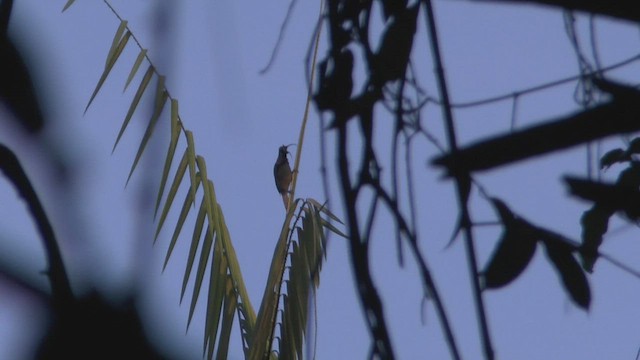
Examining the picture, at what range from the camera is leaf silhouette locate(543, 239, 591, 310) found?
886 millimetres

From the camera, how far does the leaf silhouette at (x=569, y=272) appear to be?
34.9 inches

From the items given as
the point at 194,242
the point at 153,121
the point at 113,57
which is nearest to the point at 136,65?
the point at 113,57

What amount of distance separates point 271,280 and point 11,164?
152 cm

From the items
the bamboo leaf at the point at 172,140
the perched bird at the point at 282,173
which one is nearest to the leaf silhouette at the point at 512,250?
the bamboo leaf at the point at 172,140

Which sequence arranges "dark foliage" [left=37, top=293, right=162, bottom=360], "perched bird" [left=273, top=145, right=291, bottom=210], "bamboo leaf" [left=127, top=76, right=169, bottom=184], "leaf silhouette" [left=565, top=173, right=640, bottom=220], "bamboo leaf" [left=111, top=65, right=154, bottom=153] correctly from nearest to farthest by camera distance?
"dark foliage" [left=37, top=293, right=162, bottom=360] < "leaf silhouette" [left=565, top=173, right=640, bottom=220] < "bamboo leaf" [left=127, top=76, right=169, bottom=184] < "bamboo leaf" [left=111, top=65, right=154, bottom=153] < "perched bird" [left=273, top=145, right=291, bottom=210]

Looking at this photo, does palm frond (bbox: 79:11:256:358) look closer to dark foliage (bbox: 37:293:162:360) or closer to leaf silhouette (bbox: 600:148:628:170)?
leaf silhouette (bbox: 600:148:628:170)

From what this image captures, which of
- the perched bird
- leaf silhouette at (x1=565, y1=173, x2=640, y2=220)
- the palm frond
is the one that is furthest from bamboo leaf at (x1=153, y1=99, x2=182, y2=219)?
the perched bird

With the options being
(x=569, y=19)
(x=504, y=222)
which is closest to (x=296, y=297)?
(x=569, y=19)

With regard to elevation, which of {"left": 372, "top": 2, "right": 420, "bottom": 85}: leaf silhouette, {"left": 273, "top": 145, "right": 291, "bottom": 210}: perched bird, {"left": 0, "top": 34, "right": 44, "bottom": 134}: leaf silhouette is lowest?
{"left": 0, "top": 34, "right": 44, "bottom": 134}: leaf silhouette

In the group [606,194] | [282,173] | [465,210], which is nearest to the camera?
[606,194]

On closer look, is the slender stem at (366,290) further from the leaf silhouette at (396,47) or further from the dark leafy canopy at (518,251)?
the leaf silhouette at (396,47)

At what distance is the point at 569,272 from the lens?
0.92 m

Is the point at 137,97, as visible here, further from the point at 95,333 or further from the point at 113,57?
the point at 95,333

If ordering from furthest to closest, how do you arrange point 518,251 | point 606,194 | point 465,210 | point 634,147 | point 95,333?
point 634,147, point 518,251, point 465,210, point 606,194, point 95,333
